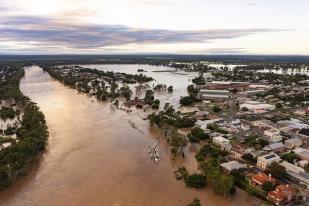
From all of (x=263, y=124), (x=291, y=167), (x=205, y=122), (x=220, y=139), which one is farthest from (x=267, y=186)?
(x=263, y=124)

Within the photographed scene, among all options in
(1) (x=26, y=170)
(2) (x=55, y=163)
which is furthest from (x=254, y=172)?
(1) (x=26, y=170)

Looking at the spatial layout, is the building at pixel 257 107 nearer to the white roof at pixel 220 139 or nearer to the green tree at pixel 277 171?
the white roof at pixel 220 139

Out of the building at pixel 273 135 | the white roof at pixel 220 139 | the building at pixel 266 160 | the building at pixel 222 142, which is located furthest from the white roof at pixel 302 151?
the white roof at pixel 220 139

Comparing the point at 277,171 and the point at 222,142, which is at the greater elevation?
the point at 222,142

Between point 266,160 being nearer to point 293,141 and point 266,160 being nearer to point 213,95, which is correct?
point 293,141

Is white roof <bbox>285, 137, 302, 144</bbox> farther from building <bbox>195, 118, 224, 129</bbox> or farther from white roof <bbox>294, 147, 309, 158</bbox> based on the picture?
building <bbox>195, 118, 224, 129</bbox>
